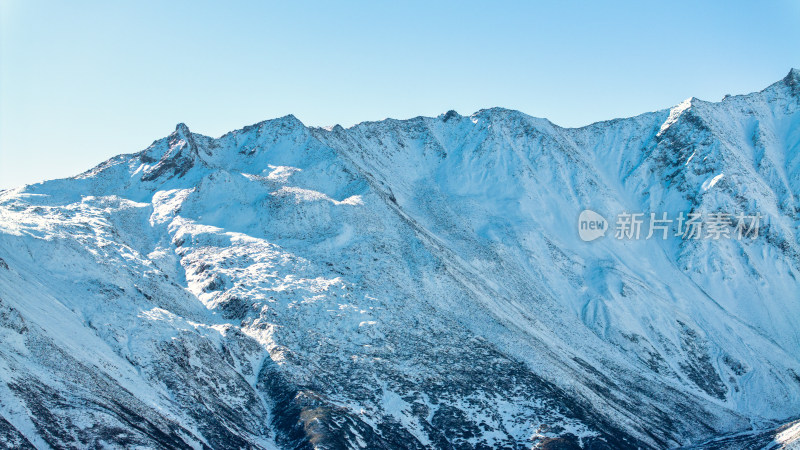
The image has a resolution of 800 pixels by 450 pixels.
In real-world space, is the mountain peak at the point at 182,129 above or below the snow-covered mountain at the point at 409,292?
above

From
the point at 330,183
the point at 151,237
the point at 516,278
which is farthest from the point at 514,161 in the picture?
the point at 151,237

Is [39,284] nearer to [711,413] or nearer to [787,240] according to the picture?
[711,413]

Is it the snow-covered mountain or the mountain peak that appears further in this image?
the mountain peak

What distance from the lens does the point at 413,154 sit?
125 m

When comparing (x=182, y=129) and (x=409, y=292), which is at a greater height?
(x=182, y=129)

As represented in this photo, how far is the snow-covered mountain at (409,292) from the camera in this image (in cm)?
4153

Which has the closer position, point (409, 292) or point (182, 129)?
point (409, 292)

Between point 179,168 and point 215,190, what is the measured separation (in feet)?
35.1

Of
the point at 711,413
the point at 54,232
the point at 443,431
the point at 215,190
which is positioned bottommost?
the point at 711,413

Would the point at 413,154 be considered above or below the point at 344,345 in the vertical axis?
above

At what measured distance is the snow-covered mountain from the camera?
41.5m

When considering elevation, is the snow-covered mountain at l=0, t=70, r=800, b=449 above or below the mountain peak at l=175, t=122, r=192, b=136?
below

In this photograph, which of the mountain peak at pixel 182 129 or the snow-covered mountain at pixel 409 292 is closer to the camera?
the snow-covered mountain at pixel 409 292

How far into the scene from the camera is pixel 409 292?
212 ft
